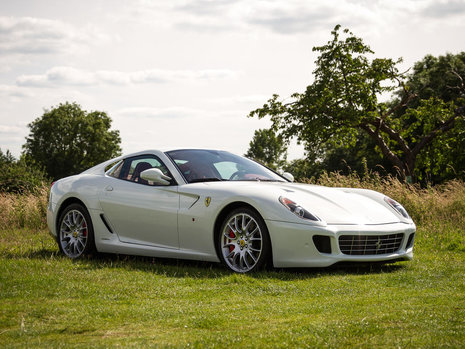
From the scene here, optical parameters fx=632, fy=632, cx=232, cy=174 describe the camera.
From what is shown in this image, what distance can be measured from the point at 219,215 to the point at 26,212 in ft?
28.6

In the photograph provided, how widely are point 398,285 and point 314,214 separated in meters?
1.19

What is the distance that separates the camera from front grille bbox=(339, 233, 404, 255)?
678 cm

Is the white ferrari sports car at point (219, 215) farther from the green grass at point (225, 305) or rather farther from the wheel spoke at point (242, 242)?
the green grass at point (225, 305)

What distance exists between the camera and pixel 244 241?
6.93 metres

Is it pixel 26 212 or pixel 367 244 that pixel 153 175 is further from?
pixel 26 212

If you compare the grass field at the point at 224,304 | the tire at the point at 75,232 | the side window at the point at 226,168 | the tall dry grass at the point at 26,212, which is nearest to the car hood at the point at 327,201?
the side window at the point at 226,168

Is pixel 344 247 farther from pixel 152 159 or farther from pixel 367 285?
pixel 152 159

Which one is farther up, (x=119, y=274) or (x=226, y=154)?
(x=226, y=154)

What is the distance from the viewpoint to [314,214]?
6.80 metres

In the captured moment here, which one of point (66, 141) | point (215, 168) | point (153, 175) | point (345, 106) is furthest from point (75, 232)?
point (66, 141)

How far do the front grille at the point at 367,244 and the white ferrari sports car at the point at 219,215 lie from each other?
0.4 inches

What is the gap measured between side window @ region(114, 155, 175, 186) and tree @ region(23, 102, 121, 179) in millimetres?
65806

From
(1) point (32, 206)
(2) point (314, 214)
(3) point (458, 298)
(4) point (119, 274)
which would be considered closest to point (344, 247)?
(2) point (314, 214)

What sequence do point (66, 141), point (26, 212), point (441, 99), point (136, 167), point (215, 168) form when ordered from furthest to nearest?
point (66, 141)
point (441, 99)
point (26, 212)
point (136, 167)
point (215, 168)
